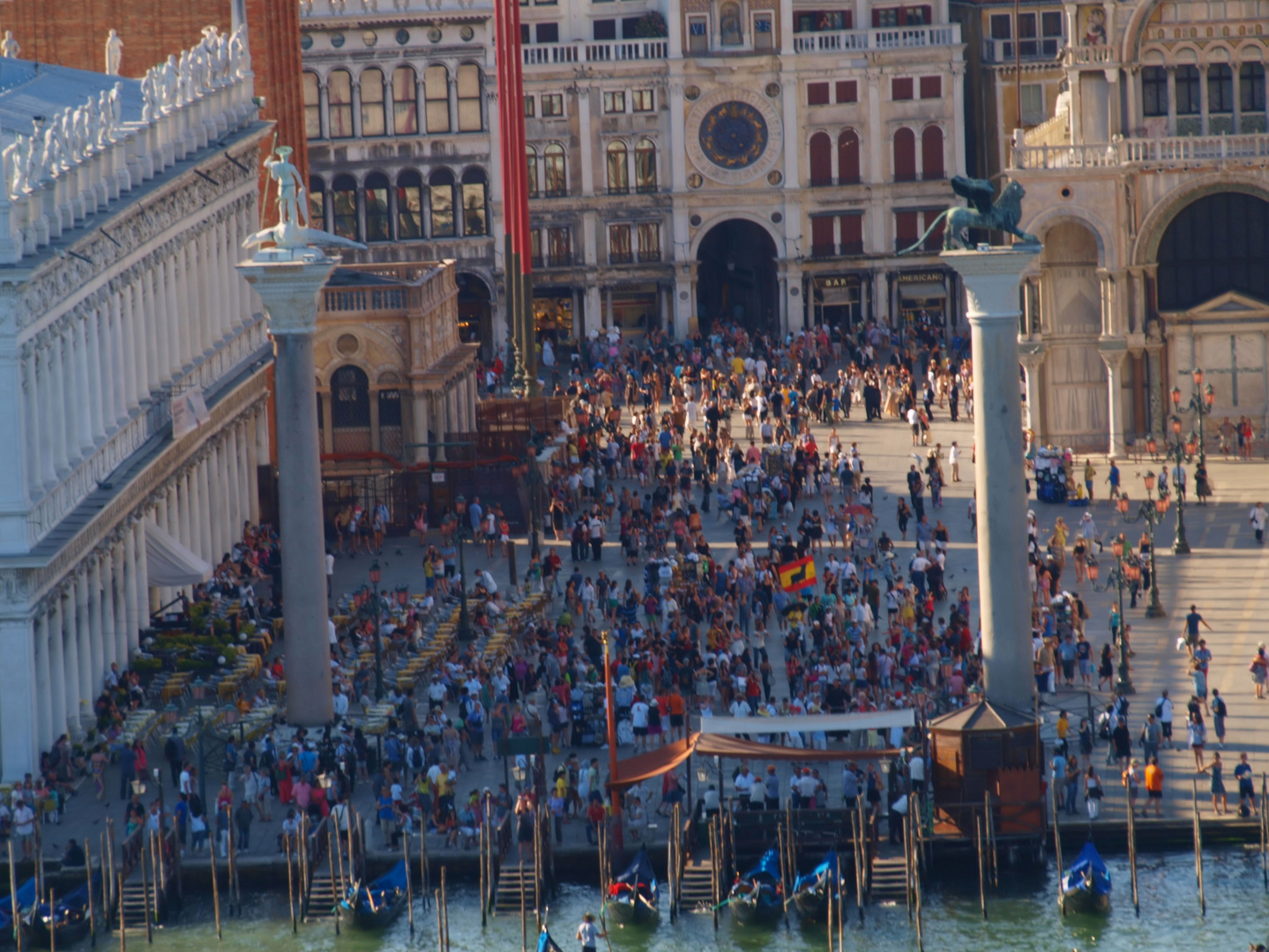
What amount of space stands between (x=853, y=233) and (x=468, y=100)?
15.4 metres

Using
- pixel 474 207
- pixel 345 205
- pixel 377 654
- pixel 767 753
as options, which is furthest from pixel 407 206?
pixel 767 753

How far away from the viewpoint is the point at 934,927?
157 ft

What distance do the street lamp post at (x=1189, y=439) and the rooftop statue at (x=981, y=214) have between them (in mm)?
19747

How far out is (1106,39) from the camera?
83375mm

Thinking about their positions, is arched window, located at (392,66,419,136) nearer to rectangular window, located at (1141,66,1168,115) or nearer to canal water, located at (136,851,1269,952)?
rectangular window, located at (1141,66,1168,115)

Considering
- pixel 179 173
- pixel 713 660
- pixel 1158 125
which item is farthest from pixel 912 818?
pixel 1158 125

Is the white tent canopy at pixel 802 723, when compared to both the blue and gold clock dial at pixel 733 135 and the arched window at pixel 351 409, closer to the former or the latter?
the arched window at pixel 351 409

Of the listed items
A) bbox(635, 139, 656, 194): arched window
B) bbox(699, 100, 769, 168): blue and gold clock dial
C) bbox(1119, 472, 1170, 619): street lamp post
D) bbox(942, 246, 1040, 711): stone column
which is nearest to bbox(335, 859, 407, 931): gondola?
bbox(942, 246, 1040, 711): stone column

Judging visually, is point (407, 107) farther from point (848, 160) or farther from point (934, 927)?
point (934, 927)

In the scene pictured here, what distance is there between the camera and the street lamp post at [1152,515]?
212ft

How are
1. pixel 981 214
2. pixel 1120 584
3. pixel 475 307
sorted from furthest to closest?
1. pixel 475 307
2. pixel 1120 584
3. pixel 981 214

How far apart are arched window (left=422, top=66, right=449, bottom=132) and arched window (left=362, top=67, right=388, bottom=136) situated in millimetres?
1658

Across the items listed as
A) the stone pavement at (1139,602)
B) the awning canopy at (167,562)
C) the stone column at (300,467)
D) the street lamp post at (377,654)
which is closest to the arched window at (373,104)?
the stone pavement at (1139,602)

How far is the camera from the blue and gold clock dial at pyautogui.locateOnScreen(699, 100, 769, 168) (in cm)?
10994
